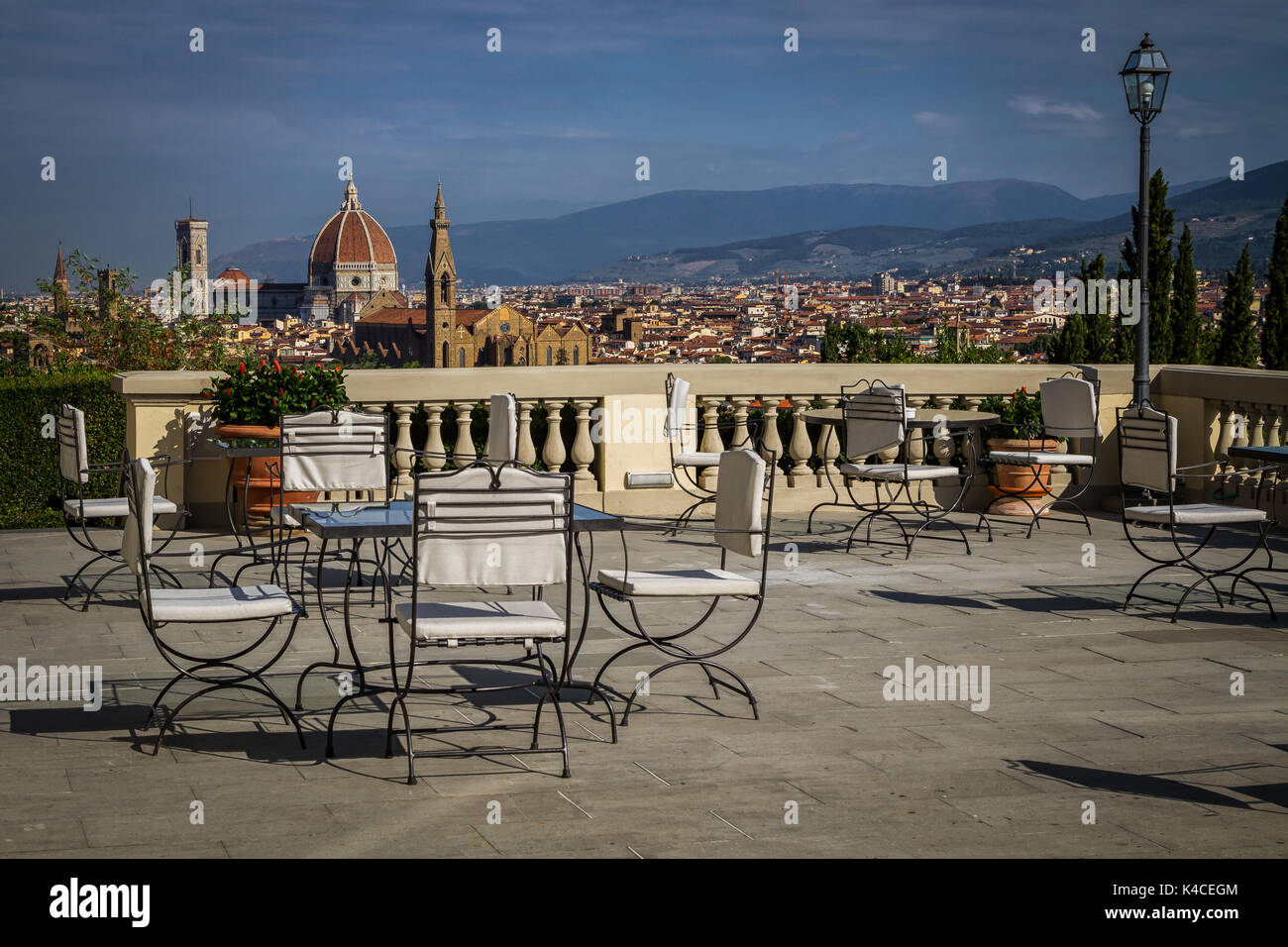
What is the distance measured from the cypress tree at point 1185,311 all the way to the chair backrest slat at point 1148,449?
36420 mm

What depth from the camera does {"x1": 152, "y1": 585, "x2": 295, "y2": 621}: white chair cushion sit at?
4.89 m

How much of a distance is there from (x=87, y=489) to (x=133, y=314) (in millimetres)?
4871

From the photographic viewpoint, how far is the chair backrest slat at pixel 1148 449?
7.64 metres

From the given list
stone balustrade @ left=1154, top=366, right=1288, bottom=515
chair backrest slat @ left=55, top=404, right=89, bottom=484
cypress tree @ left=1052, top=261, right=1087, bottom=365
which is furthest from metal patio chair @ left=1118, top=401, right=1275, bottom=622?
cypress tree @ left=1052, top=261, right=1087, bottom=365

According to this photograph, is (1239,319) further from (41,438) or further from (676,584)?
(676,584)

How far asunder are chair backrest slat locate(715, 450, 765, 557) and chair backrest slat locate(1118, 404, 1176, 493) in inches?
112

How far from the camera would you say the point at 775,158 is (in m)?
37.2

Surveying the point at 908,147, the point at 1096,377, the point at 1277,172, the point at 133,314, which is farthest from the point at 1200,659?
the point at 908,147

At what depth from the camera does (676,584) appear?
17.8ft

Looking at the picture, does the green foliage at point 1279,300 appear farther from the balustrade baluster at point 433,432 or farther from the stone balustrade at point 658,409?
the balustrade baluster at point 433,432

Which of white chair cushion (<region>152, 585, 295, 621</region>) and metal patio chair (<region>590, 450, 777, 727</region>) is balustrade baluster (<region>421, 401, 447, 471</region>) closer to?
metal patio chair (<region>590, 450, 777, 727</region>)

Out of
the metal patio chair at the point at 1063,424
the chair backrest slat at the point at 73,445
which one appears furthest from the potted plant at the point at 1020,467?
the chair backrest slat at the point at 73,445
